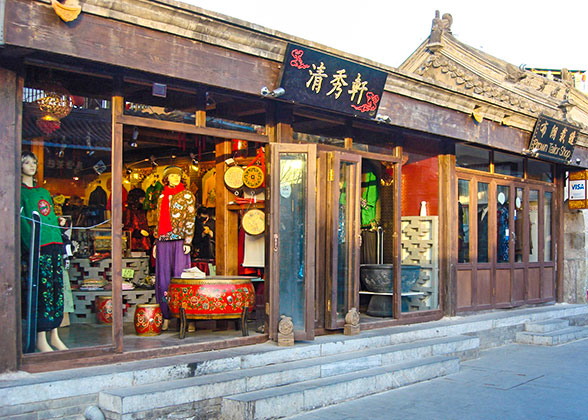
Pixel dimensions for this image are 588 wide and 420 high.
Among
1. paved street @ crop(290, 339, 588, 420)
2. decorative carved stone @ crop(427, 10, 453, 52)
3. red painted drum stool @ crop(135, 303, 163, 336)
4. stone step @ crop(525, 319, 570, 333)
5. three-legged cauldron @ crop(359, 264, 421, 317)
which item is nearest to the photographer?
paved street @ crop(290, 339, 588, 420)

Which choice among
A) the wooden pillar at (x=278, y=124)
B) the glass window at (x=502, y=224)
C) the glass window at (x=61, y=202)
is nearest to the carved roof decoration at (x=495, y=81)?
the glass window at (x=502, y=224)

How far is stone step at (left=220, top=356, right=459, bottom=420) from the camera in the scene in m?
5.61

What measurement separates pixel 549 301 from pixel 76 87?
980 centimetres

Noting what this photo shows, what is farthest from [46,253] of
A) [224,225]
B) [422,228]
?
[422,228]

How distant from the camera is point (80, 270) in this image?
22.2 feet

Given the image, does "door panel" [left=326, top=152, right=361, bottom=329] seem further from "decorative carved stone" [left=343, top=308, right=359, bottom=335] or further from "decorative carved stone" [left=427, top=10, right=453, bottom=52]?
"decorative carved stone" [left=427, top=10, right=453, bottom=52]

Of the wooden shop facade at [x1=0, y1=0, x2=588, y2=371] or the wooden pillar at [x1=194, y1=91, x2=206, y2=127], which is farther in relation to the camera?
the wooden pillar at [x1=194, y1=91, x2=206, y2=127]

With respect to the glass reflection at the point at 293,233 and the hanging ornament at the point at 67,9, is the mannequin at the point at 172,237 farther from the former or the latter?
the hanging ornament at the point at 67,9

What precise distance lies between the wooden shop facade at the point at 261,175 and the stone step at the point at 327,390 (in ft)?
2.80

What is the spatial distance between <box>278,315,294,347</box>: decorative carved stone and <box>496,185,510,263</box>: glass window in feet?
17.4

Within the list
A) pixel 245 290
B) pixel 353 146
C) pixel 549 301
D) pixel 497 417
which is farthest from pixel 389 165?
pixel 549 301

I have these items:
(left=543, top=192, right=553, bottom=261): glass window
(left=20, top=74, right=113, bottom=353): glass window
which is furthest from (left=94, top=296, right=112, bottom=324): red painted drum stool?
(left=543, top=192, right=553, bottom=261): glass window

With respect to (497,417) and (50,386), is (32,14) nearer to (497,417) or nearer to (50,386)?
(50,386)

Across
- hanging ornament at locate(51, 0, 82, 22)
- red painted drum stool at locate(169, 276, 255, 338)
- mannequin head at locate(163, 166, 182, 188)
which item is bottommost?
red painted drum stool at locate(169, 276, 255, 338)
